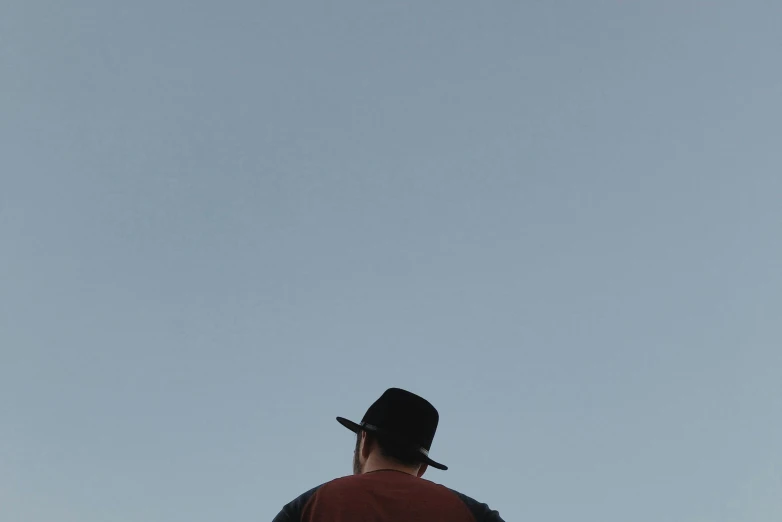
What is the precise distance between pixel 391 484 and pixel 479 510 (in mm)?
397

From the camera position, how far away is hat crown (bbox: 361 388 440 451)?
370cm

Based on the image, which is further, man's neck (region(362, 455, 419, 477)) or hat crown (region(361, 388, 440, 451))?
hat crown (region(361, 388, 440, 451))

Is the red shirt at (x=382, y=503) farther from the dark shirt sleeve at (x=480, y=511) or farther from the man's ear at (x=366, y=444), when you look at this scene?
the man's ear at (x=366, y=444)

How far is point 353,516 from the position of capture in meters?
3.21

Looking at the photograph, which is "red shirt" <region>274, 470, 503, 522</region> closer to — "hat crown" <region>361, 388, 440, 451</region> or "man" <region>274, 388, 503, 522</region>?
"man" <region>274, 388, 503, 522</region>

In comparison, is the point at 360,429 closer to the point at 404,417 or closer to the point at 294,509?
the point at 404,417

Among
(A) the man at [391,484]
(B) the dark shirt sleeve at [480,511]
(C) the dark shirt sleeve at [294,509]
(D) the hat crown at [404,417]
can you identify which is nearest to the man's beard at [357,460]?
(A) the man at [391,484]

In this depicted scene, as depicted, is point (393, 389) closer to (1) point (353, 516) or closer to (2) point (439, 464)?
(2) point (439, 464)

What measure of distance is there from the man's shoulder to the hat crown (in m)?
0.37

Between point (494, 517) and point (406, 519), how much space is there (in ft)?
1.42

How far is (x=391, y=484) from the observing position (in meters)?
3.38

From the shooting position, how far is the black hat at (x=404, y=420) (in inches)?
146

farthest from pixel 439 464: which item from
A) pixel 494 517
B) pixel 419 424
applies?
pixel 494 517

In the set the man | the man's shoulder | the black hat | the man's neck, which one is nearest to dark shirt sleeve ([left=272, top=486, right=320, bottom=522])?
the man
